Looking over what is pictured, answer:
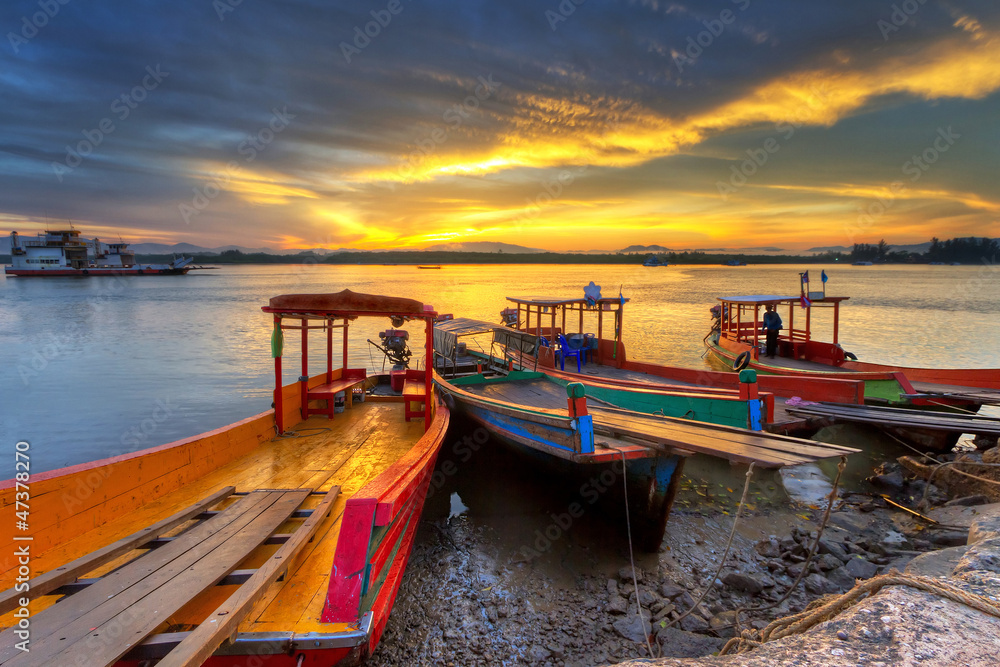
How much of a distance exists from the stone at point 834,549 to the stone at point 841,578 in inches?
12.4

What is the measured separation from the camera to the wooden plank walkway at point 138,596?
263 cm

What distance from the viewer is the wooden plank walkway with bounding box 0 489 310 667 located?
8.62 feet

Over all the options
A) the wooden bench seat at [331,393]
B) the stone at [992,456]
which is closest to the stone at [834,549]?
the stone at [992,456]

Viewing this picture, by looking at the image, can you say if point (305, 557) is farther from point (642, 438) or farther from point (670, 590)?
point (670, 590)

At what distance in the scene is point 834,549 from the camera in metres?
6.61

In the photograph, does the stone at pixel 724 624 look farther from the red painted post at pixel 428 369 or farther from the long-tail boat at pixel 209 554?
the red painted post at pixel 428 369

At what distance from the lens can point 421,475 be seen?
5168 millimetres

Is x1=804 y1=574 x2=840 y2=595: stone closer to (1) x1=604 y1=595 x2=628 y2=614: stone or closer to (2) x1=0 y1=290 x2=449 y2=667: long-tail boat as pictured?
(1) x1=604 y1=595 x2=628 y2=614: stone

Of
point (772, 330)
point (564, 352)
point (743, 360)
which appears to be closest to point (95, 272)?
point (564, 352)

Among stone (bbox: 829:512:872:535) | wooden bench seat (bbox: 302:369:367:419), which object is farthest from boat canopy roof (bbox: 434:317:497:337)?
stone (bbox: 829:512:872:535)

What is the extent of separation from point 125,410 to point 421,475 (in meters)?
16.6

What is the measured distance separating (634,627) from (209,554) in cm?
442

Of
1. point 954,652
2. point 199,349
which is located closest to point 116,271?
point 199,349

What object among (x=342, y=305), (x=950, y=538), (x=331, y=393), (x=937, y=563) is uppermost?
(x=342, y=305)
